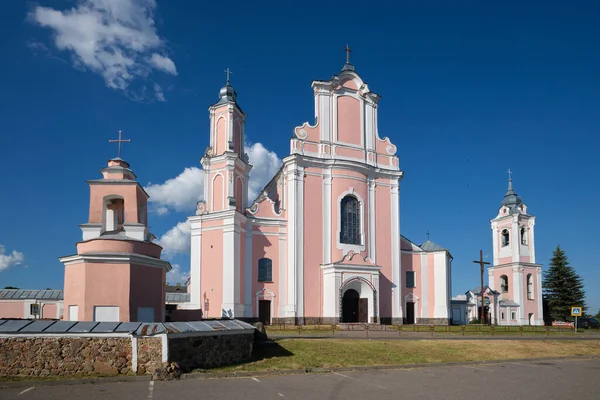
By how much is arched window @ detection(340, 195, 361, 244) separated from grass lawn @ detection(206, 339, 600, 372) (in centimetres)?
1829

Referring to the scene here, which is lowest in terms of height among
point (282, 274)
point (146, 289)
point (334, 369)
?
point (334, 369)

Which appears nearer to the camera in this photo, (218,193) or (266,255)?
(218,193)

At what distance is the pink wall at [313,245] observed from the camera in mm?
40844

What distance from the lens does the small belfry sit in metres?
18.3

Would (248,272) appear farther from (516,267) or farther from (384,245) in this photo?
(516,267)

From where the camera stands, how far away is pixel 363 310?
1638 inches

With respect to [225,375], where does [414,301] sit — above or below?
above

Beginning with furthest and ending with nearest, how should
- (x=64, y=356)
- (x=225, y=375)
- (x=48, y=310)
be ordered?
(x=48, y=310) → (x=225, y=375) → (x=64, y=356)

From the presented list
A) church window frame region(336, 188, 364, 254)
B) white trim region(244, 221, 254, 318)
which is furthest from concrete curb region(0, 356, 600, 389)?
church window frame region(336, 188, 364, 254)

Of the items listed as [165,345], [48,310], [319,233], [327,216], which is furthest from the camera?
[48,310]

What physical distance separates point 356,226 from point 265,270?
8038 millimetres

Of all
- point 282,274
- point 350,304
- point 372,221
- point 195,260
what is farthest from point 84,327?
point 372,221

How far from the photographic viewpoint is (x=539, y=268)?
6431 centimetres

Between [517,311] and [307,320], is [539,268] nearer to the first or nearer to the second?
[517,311]
